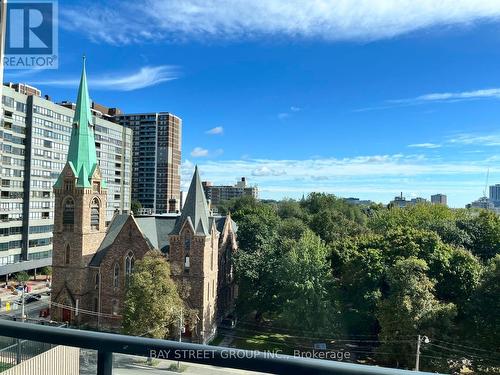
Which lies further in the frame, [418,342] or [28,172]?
[28,172]

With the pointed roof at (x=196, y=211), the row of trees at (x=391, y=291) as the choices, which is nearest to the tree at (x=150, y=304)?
the pointed roof at (x=196, y=211)

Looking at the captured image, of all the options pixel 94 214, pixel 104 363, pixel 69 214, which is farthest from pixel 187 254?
pixel 104 363

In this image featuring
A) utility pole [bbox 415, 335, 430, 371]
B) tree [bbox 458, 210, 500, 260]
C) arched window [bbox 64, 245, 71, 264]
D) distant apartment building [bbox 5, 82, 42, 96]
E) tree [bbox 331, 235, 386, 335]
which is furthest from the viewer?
distant apartment building [bbox 5, 82, 42, 96]

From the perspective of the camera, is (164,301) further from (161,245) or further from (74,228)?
(74,228)

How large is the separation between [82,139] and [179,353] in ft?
101

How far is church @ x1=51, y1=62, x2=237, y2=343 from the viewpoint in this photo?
88.5 ft

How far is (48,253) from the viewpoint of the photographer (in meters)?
46.7

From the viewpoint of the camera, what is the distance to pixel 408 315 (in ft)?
67.4

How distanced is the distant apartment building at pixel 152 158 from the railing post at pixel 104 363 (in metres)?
86.8

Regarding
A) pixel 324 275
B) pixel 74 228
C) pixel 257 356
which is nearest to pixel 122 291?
pixel 74 228

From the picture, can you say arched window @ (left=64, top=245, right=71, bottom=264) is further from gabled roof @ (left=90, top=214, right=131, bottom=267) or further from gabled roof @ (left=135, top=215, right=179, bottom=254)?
gabled roof @ (left=135, top=215, right=179, bottom=254)

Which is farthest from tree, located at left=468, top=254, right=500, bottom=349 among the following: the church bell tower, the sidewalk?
the sidewalk

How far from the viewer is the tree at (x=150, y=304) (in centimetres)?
2195

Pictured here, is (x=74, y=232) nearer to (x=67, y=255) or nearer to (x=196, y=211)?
(x=67, y=255)
